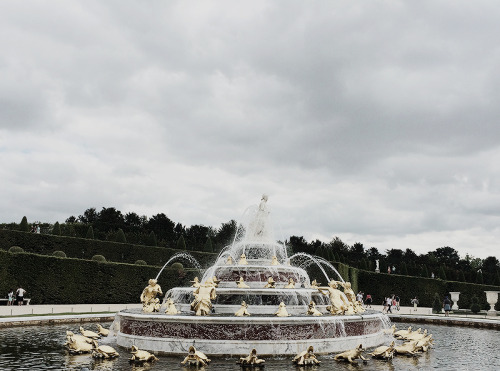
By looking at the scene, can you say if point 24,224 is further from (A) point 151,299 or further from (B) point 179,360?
(B) point 179,360

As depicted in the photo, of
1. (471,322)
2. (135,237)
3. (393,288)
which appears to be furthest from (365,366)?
(135,237)

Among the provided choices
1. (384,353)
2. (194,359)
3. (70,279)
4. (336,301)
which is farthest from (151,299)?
(70,279)

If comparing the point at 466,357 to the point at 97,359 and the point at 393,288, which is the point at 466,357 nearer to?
the point at 97,359

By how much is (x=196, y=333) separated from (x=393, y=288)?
135 ft

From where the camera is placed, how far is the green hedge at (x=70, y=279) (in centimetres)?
3425

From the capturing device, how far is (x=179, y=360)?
1466 cm

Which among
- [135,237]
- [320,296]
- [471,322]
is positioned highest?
[135,237]

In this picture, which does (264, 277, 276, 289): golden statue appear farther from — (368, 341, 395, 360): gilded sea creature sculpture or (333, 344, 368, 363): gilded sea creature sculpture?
(368, 341, 395, 360): gilded sea creature sculpture

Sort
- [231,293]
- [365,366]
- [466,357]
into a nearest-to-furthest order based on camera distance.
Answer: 1. [365,366]
2. [466,357]
3. [231,293]

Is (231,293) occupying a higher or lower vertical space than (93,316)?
higher

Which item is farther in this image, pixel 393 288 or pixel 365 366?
A: pixel 393 288

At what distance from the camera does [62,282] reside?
1411 inches

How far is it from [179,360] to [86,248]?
36675 millimetres

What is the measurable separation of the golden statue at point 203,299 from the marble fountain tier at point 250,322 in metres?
0.03
